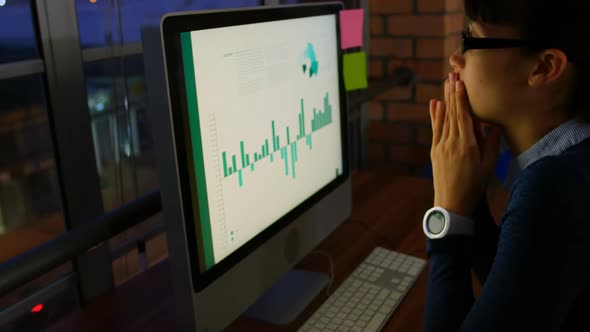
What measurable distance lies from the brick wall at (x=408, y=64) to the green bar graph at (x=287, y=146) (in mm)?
1059

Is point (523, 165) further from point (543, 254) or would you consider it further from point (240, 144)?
point (240, 144)

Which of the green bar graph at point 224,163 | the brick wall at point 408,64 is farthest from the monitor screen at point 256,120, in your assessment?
the brick wall at point 408,64

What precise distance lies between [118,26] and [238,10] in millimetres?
446

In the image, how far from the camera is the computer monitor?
775 millimetres

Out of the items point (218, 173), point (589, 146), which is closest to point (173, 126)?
point (218, 173)

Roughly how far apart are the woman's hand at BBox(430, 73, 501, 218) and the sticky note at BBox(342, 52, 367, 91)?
292 mm

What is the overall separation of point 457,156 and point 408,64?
1.29 metres

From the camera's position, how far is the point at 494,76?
83cm

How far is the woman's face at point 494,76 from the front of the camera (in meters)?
0.79

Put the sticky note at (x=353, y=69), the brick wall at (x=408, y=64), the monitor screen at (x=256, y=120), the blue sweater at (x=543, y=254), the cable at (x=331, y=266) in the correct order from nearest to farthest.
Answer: the blue sweater at (x=543, y=254) < the monitor screen at (x=256, y=120) < the cable at (x=331, y=266) < the sticky note at (x=353, y=69) < the brick wall at (x=408, y=64)

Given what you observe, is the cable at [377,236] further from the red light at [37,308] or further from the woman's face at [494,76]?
the red light at [37,308]

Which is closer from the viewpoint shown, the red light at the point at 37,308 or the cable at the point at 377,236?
the red light at the point at 37,308

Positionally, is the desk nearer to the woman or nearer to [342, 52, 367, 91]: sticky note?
the woman

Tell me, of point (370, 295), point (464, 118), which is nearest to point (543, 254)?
point (464, 118)
